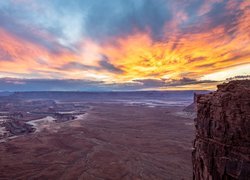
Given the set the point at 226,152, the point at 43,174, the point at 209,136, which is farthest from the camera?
the point at 43,174

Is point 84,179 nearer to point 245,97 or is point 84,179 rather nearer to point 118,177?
point 118,177

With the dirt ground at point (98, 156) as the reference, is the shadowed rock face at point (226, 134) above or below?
above

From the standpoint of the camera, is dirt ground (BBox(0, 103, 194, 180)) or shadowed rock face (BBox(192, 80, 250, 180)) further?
dirt ground (BBox(0, 103, 194, 180))

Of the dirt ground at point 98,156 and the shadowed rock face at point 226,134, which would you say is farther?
the dirt ground at point 98,156

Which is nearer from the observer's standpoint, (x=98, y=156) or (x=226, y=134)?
(x=226, y=134)

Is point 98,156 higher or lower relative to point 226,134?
lower

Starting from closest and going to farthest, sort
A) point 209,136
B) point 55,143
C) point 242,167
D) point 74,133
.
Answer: point 242,167 → point 209,136 → point 55,143 → point 74,133

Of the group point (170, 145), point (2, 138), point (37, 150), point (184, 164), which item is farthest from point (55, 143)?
point (184, 164)

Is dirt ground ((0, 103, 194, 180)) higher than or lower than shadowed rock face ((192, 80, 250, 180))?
lower
